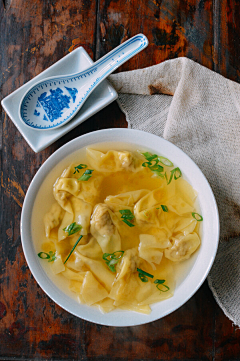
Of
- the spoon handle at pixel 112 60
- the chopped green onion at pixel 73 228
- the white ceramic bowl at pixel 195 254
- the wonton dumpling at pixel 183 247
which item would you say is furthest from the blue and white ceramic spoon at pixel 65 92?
the wonton dumpling at pixel 183 247

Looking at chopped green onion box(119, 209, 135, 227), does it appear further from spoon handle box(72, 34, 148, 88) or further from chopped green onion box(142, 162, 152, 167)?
spoon handle box(72, 34, 148, 88)

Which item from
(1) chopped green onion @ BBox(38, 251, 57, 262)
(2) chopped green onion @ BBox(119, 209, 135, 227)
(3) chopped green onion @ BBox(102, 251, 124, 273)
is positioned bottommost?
(3) chopped green onion @ BBox(102, 251, 124, 273)

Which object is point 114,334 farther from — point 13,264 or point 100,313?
point 13,264

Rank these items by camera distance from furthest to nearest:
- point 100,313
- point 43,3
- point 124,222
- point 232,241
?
point 43,3 < point 232,241 < point 124,222 < point 100,313

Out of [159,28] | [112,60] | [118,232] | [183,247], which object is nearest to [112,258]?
[118,232]

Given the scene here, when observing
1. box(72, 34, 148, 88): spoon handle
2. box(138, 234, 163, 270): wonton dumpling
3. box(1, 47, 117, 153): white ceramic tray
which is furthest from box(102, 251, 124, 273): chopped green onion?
box(72, 34, 148, 88): spoon handle

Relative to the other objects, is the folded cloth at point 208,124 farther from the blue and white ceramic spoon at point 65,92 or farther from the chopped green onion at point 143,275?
the chopped green onion at point 143,275

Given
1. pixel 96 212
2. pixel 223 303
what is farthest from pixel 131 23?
pixel 223 303
